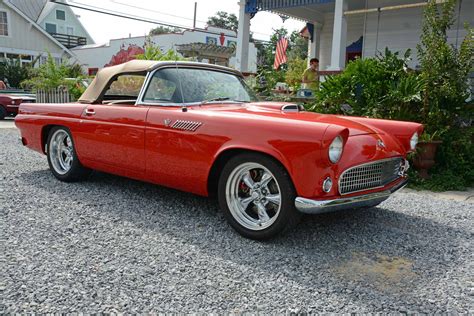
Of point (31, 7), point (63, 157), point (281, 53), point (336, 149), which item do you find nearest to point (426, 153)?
point (336, 149)

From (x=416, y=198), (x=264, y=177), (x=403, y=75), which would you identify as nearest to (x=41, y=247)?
(x=264, y=177)

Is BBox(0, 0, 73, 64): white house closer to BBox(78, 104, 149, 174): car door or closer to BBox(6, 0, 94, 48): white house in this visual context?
BBox(6, 0, 94, 48): white house

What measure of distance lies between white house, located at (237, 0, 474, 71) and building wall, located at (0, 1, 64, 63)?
19355 mm

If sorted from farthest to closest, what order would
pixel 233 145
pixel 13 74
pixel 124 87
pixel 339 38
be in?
pixel 13 74, pixel 339 38, pixel 124 87, pixel 233 145

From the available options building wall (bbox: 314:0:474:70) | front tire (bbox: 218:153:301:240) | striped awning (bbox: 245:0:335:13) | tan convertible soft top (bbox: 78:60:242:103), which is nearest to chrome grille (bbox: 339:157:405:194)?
front tire (bbox: 218:153:301:240)

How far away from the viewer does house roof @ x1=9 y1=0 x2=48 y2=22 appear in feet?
109

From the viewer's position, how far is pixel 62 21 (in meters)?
37.2

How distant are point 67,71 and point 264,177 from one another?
11.3m

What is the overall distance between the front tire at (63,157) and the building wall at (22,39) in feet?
81.0

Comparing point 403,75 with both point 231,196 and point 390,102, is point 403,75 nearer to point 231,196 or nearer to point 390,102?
point 390,102

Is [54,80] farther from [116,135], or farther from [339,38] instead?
[116,135]

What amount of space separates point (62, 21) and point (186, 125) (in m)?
38.4

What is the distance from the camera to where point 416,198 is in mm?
4848

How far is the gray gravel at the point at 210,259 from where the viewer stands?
2408mm
